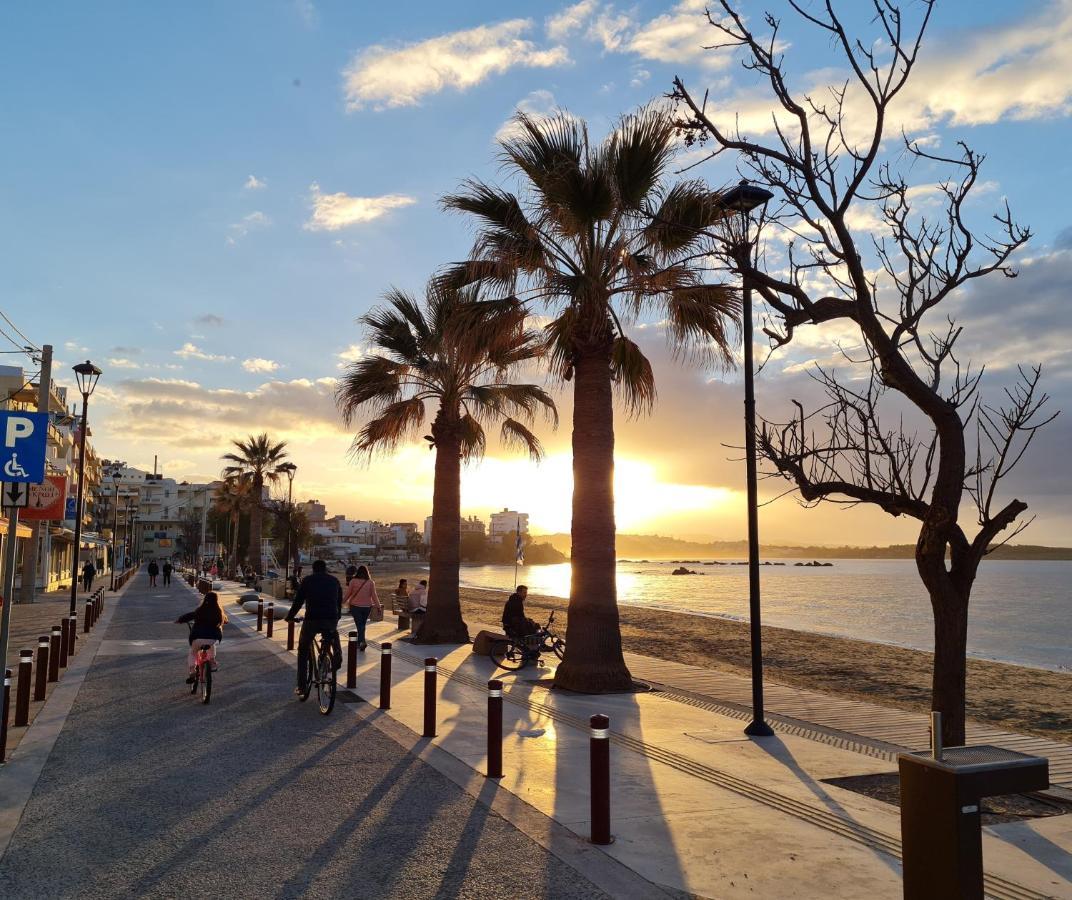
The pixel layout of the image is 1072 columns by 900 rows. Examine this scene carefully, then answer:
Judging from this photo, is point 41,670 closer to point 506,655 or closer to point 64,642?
point 64,642

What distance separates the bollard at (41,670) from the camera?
11602mm

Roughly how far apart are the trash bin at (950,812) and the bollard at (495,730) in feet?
13.2

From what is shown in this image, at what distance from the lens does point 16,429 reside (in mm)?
8453

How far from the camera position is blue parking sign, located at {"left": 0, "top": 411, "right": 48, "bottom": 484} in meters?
8.34

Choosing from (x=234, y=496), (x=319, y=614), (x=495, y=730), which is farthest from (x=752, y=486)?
(x=234, y=496)

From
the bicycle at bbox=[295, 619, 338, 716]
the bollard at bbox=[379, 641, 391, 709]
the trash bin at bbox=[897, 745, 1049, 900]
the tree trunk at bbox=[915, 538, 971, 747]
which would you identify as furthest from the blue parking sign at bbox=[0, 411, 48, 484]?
the tree trunk at bbox=[915, 538, 971, 747]

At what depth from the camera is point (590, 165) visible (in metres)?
12.9

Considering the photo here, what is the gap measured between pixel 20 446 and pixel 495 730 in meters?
5.25

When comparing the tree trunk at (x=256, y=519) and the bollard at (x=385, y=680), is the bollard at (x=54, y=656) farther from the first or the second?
the tree trunk at (x=256, y=519)

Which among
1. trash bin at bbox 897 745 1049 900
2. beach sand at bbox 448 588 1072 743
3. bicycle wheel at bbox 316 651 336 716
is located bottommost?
beach sand at bbox 448 588 1072 743

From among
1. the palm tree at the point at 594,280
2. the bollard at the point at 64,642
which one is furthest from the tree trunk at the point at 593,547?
the bollard at the point at 64,642

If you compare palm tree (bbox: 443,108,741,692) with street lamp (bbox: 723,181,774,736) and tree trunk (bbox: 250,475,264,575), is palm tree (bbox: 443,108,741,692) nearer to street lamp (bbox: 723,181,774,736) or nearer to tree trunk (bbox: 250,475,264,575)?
street lamp (bbox: 723,181,774,736)

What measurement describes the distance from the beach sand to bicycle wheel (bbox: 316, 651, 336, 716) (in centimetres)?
928

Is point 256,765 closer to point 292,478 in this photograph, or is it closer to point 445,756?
point 445,756
